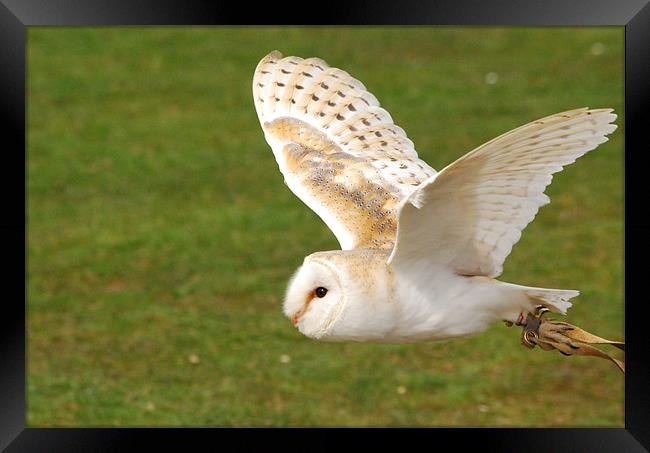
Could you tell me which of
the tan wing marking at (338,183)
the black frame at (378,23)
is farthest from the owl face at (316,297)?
the black frame at (378,23)

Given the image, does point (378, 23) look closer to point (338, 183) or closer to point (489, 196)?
point (489, 196)

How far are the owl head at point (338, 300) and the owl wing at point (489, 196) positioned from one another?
13 cm

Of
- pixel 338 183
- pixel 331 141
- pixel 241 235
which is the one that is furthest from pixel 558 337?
pixel 241 235

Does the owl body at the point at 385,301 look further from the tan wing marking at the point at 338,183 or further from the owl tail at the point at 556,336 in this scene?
the tan wing marking at the point at 338,183

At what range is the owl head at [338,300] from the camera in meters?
3.91

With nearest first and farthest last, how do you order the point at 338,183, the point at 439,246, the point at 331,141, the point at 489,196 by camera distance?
the point at 489,196 < the point at 439,246 < the point at 338,183 < the point at 331,141

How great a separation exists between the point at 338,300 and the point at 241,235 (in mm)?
6288

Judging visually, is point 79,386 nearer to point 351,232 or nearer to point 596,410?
point 596,410

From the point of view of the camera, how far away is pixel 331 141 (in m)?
5.19

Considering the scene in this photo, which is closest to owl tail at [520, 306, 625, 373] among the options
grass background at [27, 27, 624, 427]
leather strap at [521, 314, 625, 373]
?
leather strap at [521, 314, 625, 373]

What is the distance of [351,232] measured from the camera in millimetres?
4504

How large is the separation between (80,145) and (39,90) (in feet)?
4.83

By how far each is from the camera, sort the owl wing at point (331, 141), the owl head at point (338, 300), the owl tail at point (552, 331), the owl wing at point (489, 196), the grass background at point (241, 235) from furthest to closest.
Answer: the grass background at point (241, 235) → the owl wing at point (331, 141) → the owl tail at point (552, 331) → the owl head at point (338, 300) → the owl wing at point (489, 196)

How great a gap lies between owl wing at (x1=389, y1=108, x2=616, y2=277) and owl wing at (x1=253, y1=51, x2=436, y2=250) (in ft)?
1.85
